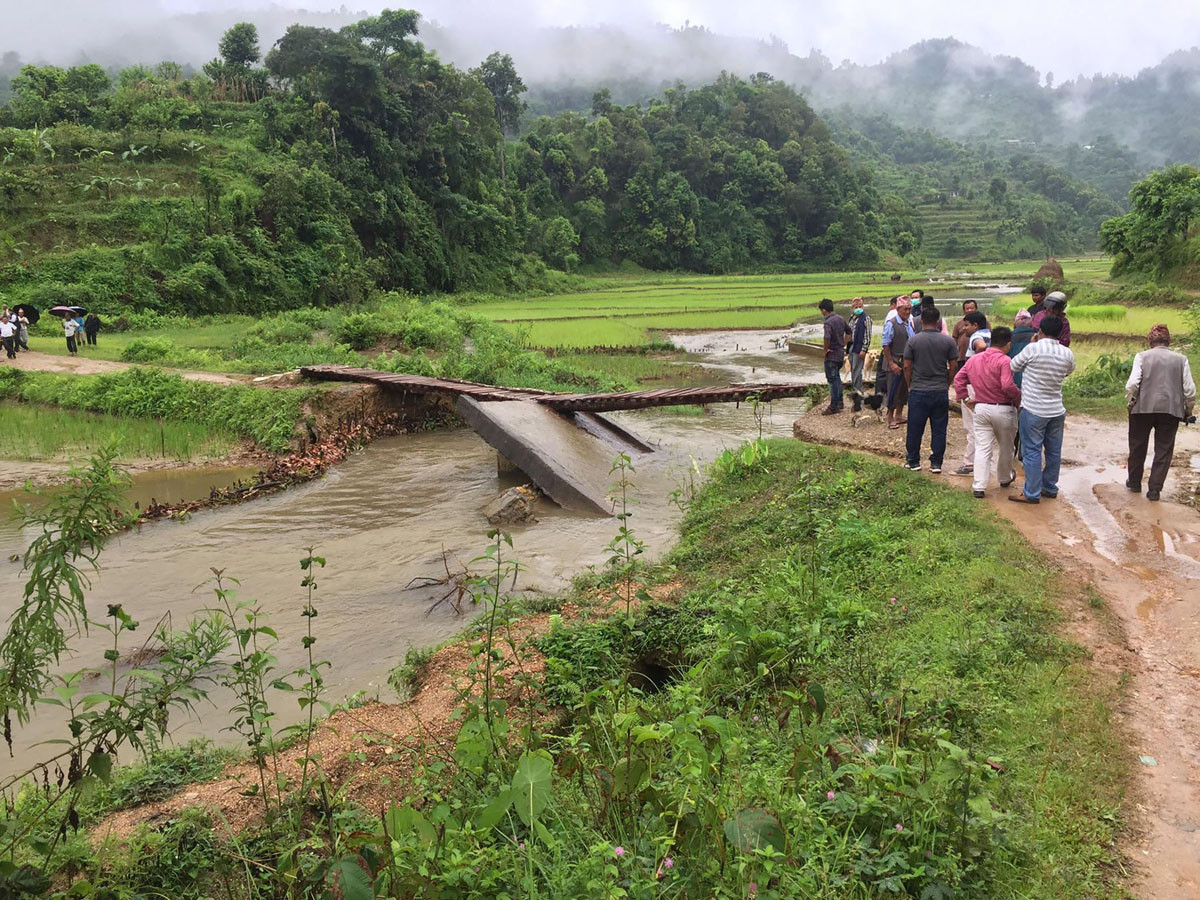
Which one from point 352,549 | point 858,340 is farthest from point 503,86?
point 352,549

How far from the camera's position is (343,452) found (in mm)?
12203

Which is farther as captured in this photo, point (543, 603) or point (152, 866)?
point (543, 603)

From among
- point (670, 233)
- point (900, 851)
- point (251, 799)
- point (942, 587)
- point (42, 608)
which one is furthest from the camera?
point (670, 233)

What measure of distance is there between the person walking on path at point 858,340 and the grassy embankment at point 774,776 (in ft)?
19.1

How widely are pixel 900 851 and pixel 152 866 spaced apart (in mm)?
2824

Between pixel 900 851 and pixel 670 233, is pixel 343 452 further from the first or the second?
pixel 670 233

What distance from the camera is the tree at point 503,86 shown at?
179 ft

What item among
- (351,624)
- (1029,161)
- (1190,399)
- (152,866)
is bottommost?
(351,624)

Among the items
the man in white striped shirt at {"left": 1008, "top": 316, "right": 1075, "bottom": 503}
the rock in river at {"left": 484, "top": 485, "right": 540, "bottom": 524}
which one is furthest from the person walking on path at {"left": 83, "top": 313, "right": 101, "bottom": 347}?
the man in white striped shirt at {"left": 1008, "top": 316, "right": 1075, "bottom": 503}

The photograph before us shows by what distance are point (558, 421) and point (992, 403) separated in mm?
5717

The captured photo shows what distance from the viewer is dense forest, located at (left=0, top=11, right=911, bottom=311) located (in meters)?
26.5

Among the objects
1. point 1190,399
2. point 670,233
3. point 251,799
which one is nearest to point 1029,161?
point 670,233

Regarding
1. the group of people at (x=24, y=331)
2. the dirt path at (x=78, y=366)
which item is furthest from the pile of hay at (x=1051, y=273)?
the group of people at (x=24, y=331)

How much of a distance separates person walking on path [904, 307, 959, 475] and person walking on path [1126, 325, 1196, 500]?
5.04 ft
